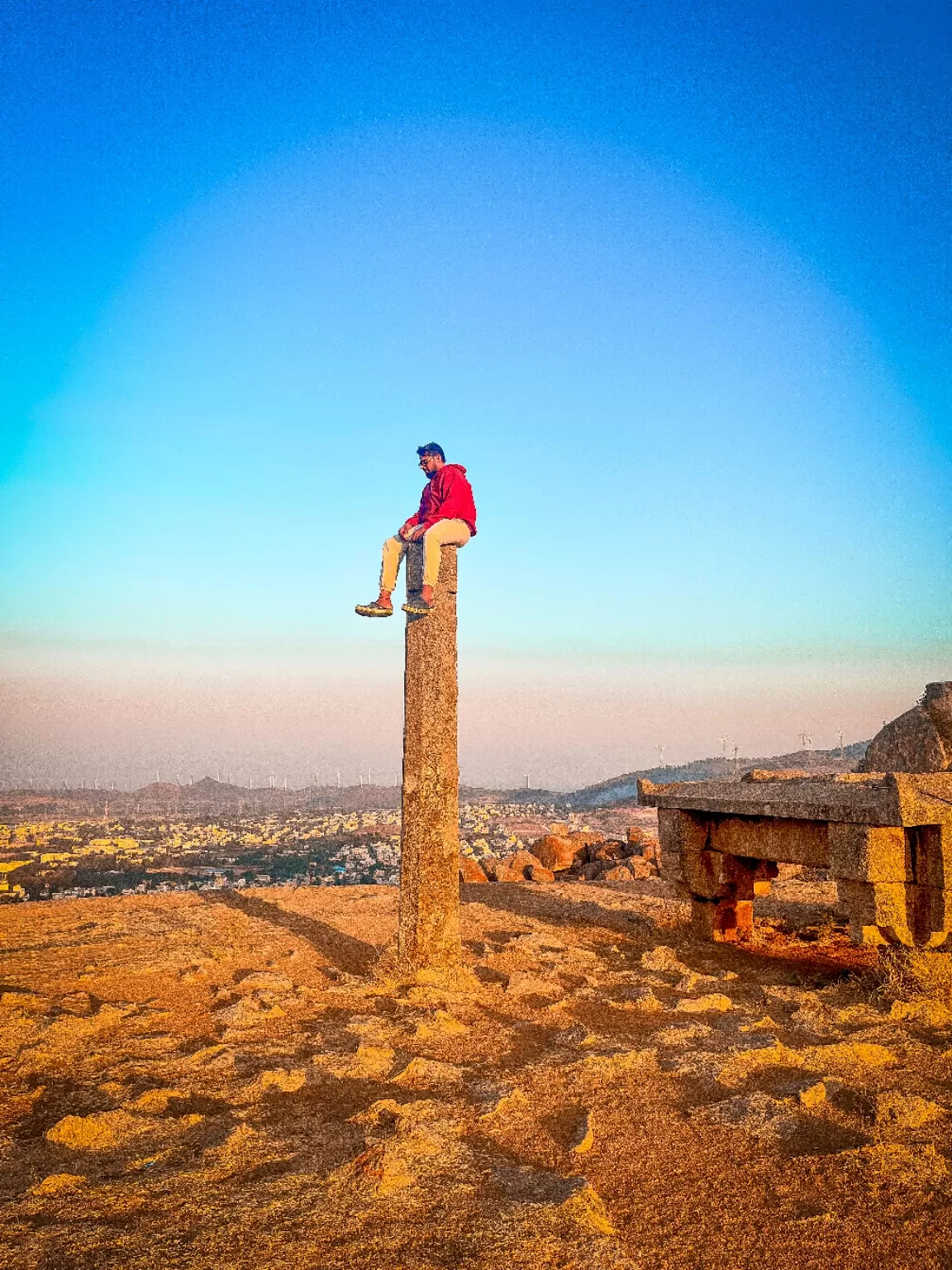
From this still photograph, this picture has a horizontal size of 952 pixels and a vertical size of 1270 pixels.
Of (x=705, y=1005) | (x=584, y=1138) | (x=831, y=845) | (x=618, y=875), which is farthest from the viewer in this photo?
(x=618, y=875)

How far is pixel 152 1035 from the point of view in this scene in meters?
4.91

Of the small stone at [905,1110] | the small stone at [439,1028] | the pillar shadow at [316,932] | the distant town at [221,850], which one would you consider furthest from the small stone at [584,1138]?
the distant town at [221,850]

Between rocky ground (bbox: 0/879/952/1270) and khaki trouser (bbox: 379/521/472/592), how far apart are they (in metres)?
3.33

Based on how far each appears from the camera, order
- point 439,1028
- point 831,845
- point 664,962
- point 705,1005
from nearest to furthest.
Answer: point 439,1028 < point 705,1005 < point 831,845 < point 664,962

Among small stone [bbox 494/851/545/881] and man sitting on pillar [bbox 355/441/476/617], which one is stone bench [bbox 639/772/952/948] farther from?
small stone [bbox 494/851/545/881]

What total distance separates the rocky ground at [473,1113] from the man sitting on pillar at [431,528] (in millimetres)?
3122

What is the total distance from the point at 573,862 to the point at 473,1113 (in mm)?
9623

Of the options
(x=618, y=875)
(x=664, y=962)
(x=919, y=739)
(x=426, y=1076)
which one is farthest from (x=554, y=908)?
(x=919, y=739)

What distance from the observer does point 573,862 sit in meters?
13.0

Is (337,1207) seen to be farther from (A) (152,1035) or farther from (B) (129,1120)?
(A) (152,1035)

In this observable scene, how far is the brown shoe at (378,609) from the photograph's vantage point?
658 centimetres

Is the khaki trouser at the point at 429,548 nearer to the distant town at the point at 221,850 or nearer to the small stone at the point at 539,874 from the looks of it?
the distant town at the point at 221,850

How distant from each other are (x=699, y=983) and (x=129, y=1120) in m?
4.26

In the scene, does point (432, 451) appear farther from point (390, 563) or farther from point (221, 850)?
point (221, 850)
